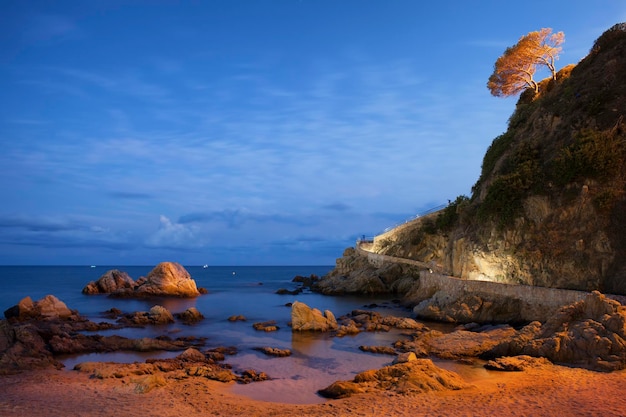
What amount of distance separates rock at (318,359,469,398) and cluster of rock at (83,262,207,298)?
42781 millimetres

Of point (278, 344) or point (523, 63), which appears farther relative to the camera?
point (523, 63)

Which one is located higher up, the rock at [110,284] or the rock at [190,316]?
the rock at [110,284]

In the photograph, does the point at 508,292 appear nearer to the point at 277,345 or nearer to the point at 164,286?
the point at 277,345

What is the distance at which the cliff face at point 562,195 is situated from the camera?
84.8 feet

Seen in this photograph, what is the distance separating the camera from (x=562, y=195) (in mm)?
28438

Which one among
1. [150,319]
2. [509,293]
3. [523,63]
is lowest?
[150,319]

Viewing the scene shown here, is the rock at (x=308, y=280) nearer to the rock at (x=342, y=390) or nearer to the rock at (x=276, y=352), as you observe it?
the rock at (x=276, y=352)

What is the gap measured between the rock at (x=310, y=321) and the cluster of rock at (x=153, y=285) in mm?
29868

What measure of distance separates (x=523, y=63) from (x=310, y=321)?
1430 inches

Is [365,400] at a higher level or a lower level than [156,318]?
higher


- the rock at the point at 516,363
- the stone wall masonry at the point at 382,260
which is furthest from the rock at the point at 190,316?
the stone wall masonry at the point at 382,260

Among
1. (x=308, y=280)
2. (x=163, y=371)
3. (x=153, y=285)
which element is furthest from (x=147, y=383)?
(x=308, y=280)

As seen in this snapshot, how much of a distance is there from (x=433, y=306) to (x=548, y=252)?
8.96 meters

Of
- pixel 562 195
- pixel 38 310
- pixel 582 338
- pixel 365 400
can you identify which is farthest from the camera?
pixel 38 310
